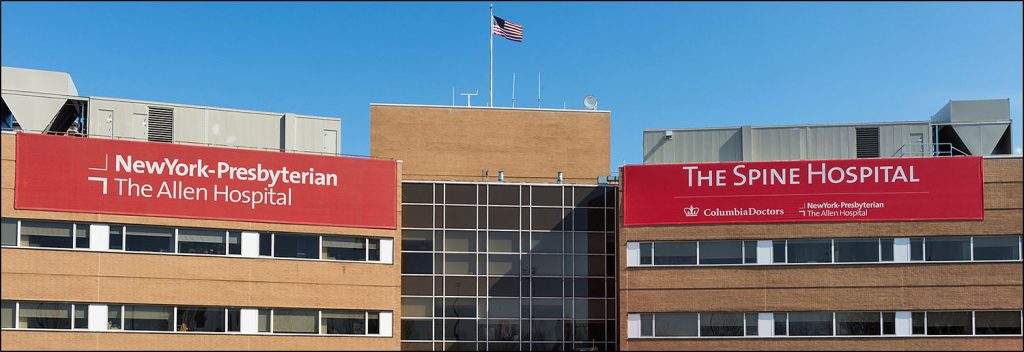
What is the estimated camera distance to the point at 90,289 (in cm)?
4828

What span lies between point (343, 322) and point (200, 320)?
244 inches

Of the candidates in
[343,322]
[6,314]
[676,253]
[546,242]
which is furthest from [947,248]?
[6,314]

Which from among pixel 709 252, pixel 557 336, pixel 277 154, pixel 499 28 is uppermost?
pixel 499 28

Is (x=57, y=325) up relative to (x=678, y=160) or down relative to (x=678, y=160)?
down

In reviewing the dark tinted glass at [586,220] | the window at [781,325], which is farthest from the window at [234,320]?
the window at [781,325]

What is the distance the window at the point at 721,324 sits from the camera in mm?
53562

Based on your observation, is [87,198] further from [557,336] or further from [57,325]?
[557,336]

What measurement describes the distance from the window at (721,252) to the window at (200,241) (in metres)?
21.4

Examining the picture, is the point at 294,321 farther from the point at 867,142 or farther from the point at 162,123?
the point at 867,142

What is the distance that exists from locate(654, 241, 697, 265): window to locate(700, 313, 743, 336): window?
8.52 feet

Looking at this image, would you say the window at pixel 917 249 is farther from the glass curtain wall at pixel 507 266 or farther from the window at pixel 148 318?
the window at pixel 148 318

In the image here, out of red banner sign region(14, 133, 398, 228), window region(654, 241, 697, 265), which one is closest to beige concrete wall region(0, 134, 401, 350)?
red banner sign region(14, 133, 398, 228)

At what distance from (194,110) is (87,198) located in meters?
8.23

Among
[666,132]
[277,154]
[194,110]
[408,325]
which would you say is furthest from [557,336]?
[194,110]
